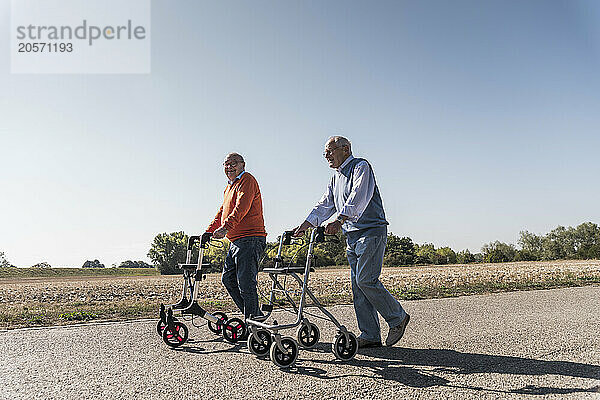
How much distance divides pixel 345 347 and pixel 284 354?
0.69 m

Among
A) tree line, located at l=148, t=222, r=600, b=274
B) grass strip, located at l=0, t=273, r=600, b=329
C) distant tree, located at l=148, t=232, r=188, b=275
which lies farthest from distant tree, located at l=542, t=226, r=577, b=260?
grass strip, located at l=0, t=273, r=600, b=329

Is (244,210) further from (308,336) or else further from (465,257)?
(465,257)

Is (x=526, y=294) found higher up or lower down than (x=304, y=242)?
lower down

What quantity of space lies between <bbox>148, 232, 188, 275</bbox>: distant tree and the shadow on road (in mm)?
25250

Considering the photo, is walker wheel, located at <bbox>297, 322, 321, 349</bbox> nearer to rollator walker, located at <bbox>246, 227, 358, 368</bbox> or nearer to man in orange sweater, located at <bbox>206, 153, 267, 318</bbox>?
rollator walker, located at <bbox>246, 227, 358, 368</bbox>

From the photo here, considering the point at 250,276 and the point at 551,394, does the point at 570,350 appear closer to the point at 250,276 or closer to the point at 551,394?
the point at 551,394

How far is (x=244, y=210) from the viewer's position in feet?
19.4

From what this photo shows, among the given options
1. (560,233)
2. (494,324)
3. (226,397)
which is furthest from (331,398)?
(560,233)

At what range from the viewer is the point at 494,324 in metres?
7.07

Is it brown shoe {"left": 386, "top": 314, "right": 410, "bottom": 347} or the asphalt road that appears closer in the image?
the asphalt road

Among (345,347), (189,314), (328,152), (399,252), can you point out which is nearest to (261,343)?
(345,347)

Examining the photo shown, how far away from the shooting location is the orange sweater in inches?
232

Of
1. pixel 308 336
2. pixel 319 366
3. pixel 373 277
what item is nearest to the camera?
pixel 319 366

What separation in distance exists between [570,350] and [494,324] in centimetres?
170
